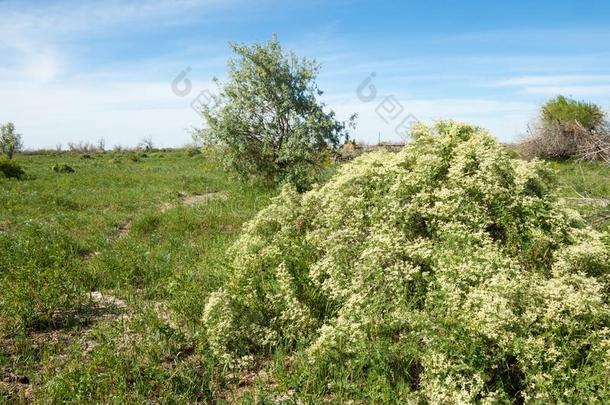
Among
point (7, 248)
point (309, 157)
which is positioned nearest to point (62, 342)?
point (7, 248)

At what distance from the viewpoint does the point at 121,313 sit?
6801 mm

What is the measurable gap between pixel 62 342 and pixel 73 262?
293cm

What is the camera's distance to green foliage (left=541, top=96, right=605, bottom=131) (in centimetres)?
3053

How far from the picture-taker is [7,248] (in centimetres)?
901

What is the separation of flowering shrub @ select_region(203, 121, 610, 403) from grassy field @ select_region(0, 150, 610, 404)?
1.53 ft

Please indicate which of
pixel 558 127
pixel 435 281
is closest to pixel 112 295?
pixel 435 281

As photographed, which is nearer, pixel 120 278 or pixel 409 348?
pixel 409 348

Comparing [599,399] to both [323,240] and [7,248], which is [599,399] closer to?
[323,240]

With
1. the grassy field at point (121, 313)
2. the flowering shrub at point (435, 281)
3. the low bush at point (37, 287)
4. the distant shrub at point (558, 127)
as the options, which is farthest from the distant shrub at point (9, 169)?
the distant shrub at point (558, 127)

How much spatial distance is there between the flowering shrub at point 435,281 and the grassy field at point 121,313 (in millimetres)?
465

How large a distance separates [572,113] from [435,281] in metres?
31.2

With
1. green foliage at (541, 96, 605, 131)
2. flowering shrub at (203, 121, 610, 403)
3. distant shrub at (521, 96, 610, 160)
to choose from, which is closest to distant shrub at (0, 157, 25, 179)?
flowering shrub at (203, 121, 610, 403)

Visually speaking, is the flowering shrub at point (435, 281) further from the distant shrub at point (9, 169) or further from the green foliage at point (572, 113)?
the green foliage at point (572, 113)

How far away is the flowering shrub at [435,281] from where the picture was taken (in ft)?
14.1
